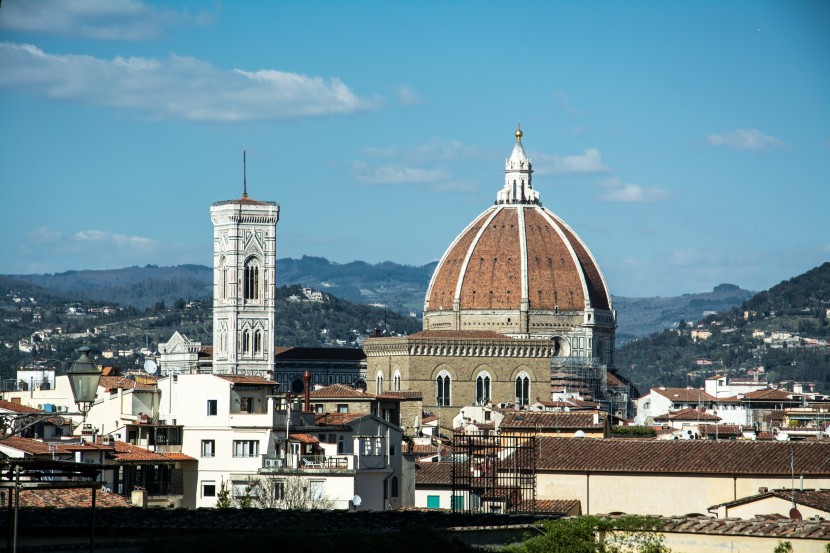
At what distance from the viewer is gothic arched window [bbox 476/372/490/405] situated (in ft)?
392

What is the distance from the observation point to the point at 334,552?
2280 centimetres

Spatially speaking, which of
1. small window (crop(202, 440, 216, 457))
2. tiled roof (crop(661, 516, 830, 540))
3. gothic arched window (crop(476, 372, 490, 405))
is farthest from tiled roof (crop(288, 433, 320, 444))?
gothic arched window (crop(476, 372, 490, 405))

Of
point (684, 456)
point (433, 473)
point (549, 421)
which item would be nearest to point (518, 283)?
point (549, 421)

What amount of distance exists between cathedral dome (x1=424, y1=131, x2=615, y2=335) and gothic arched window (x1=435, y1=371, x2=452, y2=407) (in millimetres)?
15027

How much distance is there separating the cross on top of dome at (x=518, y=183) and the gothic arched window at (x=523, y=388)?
24.4 meters

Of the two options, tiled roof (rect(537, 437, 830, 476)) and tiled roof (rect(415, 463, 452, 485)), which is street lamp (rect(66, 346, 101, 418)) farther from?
tiled roof (rect(415, 463, 452, 485))

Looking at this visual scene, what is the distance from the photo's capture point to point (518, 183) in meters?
145

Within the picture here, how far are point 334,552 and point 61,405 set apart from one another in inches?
1758

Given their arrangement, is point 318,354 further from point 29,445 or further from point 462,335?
point 29,445

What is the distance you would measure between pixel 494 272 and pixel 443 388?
17172 mm

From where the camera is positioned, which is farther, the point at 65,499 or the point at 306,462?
the point at 306,462

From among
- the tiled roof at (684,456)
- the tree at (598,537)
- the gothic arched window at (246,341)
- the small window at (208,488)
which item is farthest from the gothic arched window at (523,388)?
the tree at (598,537)

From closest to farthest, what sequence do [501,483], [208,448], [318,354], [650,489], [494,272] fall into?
[650,489] < [501,483] < [208,448] < [494,272] < [318,354]

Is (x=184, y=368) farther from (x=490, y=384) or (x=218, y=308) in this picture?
(x=490, y=384)
